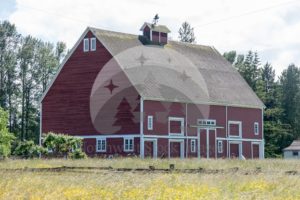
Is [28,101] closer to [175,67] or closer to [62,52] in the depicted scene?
[62,52]

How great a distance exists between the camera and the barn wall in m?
57.4

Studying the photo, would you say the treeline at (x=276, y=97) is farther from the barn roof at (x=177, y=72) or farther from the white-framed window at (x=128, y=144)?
the white-framed window at (x=128, y=144)

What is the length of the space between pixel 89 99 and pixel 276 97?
4362 centimetres

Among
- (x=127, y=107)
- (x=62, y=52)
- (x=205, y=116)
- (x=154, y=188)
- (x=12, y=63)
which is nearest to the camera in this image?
(x=154, y=188)

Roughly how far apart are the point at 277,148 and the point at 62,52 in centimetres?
3287

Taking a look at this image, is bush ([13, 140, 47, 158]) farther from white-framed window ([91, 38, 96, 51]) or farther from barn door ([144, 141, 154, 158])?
white-framed window ([91, 38, 96, 51])

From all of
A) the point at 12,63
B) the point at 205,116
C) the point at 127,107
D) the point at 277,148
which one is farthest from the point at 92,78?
the point at 277,148

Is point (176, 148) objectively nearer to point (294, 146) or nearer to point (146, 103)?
point (146, 103)

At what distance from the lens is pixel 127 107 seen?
2249 inches

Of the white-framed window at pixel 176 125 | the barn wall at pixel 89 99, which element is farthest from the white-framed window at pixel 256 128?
the barn wall at pixel 89 99

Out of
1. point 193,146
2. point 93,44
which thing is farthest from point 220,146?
point 93,44

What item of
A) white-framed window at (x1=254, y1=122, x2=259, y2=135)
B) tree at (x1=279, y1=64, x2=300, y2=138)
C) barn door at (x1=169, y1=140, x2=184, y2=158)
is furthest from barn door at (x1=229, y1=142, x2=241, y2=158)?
tree at (x1=279, y1=64, x2=300, y2=138)

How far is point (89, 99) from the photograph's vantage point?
59406 millimetres

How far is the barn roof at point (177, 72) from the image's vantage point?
58.9m
